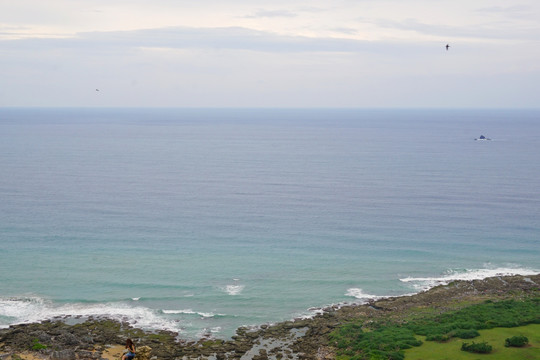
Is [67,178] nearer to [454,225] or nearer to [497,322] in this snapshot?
[454,225]

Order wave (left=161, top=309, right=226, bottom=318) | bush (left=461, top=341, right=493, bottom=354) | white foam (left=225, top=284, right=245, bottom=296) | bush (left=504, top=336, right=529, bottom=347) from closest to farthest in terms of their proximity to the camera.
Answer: bush (left=461, top=341, right=493, bottom=354) < bush (left=504, top=336, right=529, bottom=347) < wave (left=161, top=309, right=226, bottom=318) < white foam (left=225, top=284, right=245, bottom=296)

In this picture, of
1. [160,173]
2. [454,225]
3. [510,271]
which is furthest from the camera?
[160,173]

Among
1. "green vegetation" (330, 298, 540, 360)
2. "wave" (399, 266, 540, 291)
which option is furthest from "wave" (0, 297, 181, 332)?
"wave" (399, 266, 540, 291)

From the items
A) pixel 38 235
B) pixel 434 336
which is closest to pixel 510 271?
pixel 434 336

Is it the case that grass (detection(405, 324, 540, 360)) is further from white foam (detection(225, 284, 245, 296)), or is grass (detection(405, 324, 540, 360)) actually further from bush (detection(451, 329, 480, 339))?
white foam (detection(225, 284, 245, 296))

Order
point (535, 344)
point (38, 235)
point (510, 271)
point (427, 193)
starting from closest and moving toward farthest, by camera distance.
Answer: point (535, 344) → point (510, 271) → point (38, 235) → point (427, 193)

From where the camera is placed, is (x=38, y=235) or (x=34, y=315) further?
(x=38, y=235)

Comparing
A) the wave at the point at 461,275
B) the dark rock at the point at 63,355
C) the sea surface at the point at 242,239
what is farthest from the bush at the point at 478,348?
the dark rock at the point at 63,355

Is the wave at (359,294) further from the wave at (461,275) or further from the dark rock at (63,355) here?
the dark rock at (63,355)
